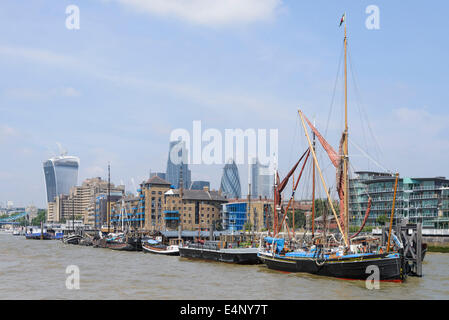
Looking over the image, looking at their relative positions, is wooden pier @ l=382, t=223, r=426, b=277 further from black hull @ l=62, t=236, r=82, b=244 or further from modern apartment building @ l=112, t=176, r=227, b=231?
modern apartment building @ l=112, t=176, r=227, b=231

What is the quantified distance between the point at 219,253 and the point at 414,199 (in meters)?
84.2

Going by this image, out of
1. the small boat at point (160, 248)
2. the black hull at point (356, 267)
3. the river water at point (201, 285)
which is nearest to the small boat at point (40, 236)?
the small boat at point (160, 248)

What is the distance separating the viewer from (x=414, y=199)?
138m

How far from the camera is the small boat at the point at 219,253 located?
68938mm

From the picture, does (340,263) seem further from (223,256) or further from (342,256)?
(223,256)

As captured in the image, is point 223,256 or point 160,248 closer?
point 223,256

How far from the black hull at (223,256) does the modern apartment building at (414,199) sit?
60423 millimetres

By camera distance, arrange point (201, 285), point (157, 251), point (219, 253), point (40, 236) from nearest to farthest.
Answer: point (201, 285) → point (219, 253) → point (157, 251) → point (40, 236)

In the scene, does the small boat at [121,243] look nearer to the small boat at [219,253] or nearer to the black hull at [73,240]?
the black hull at [73,240]

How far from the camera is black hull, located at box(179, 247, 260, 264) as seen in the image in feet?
226

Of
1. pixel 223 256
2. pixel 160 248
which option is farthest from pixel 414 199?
pixel 223 256

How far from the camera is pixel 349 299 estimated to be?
37.6 metres

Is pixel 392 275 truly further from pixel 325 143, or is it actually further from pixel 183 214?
pixel 183 214

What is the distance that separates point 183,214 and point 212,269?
341 feet
